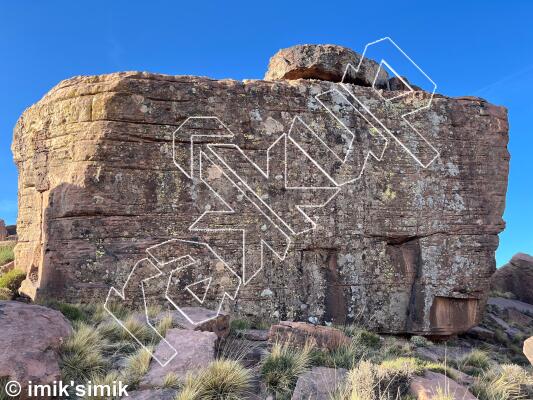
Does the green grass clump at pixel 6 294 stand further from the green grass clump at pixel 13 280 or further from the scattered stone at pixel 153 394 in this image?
the scattered stone at pixel 153 394

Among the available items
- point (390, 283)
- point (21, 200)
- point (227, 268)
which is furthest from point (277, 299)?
point (21, 200)

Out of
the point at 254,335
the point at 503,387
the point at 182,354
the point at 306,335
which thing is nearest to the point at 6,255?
the point at 254,335

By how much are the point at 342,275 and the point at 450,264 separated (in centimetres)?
275

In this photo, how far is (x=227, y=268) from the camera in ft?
34.8

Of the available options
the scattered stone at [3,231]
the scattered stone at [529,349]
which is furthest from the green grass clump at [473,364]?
the scattered stone at [3,231]

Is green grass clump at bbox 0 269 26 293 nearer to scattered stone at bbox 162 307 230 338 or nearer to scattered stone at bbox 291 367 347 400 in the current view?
scattered stone at bbox 162 307 230 338

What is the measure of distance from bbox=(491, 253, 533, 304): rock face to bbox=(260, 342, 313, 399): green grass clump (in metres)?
18.0

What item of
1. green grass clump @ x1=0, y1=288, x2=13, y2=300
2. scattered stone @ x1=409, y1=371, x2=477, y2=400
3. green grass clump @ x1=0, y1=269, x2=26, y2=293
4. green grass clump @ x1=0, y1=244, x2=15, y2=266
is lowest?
scattered stone @ x1=409, y1=371, x2=477, y2=400

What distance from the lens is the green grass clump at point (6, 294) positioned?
1016cm

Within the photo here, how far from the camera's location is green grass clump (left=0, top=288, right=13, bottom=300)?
1016cm

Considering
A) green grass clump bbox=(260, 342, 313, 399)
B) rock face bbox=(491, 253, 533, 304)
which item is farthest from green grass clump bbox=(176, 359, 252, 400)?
rock face bbox=(491, 253, 533, 304)

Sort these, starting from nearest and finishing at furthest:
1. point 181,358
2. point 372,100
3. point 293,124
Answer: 1. point 181,358
2. point 293,124
3. point 372,100

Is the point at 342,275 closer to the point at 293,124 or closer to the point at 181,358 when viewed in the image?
the point at 293,124

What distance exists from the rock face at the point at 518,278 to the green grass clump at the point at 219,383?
1917cm
